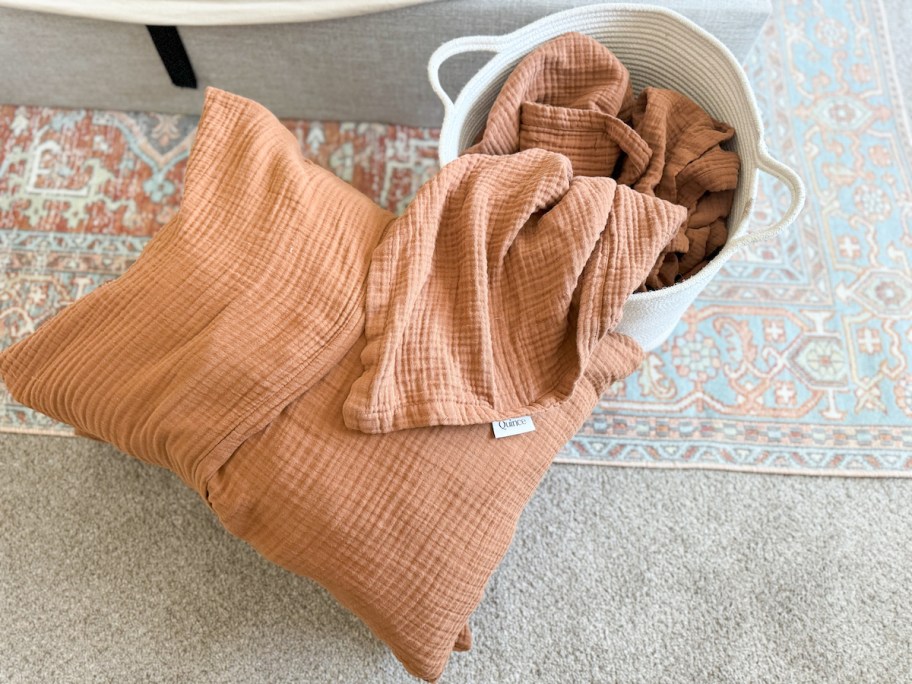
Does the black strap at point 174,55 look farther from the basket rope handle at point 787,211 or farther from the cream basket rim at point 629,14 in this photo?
the basket rope handle at point 787,211

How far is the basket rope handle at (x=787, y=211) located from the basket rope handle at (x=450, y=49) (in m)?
0.37

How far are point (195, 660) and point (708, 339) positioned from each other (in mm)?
919

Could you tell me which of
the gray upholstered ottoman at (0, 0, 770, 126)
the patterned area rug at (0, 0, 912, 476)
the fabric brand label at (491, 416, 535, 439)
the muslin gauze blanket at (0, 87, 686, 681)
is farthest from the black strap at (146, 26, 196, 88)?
the fabric brand label at (491, 416, 535, 439)

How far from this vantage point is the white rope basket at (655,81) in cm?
83

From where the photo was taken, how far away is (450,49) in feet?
2.88

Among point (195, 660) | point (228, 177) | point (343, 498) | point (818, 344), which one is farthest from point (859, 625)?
point (228, 177)

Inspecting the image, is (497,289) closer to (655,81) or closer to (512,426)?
(512,426)

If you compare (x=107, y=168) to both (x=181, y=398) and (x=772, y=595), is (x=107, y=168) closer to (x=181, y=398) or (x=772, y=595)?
(x=181, y=398)

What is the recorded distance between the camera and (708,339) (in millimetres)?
1128

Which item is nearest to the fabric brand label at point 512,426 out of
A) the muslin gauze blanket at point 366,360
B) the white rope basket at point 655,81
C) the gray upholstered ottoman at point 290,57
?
the muslin gauze blanket at point 366,360

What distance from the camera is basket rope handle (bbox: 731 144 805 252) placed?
0.76 metres

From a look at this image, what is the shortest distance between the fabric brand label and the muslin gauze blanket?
1cm

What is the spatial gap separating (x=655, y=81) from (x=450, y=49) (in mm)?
339

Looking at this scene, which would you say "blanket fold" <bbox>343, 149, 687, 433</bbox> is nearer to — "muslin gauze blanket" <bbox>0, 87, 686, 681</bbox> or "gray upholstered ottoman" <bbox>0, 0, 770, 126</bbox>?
"muslin gauze blanket" <bbox>0, 87, 686, 681</bbox>
